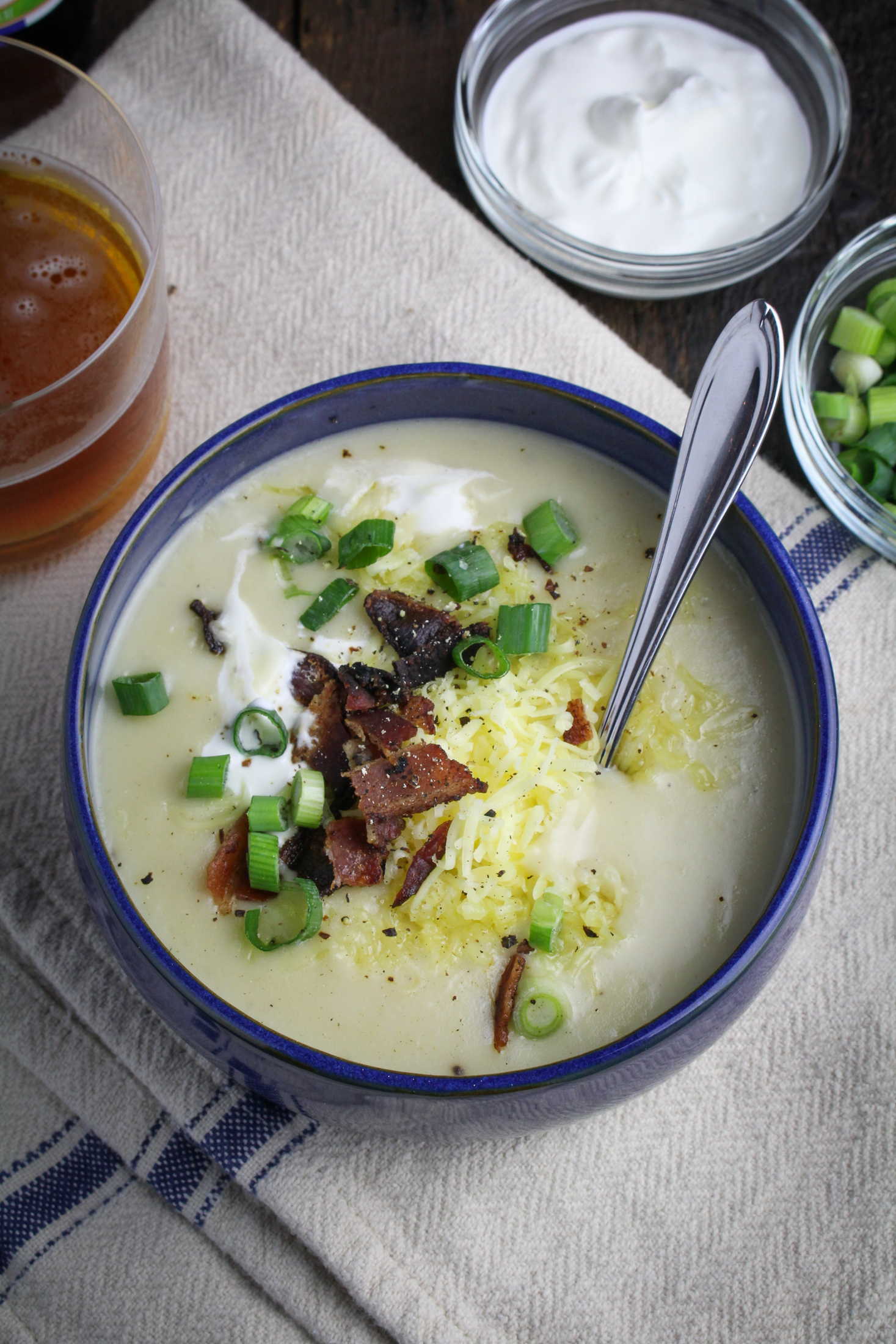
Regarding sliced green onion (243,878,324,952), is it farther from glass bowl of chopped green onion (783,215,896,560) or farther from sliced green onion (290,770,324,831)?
glass bowl of chopped green onion (783,215,896,560)

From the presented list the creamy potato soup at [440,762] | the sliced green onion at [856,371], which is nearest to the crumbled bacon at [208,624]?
the creamy potato soup at [440,762]

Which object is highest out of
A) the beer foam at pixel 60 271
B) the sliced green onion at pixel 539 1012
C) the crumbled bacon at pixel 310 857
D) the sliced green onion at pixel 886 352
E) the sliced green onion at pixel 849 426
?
the beer foam at pixel 60 271

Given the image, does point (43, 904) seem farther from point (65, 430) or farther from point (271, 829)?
point (65, 430)

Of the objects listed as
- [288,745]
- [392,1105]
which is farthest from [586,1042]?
[288,745]

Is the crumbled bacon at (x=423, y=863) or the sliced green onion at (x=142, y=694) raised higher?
the sliced green onion at (x=142, y=694)

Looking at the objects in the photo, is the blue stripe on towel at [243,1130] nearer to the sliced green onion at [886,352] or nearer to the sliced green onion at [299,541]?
the sliced green onion at [299,541]

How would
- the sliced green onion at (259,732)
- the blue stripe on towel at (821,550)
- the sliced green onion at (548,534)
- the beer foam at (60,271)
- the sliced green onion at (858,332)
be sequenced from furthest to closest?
the sliced green onion at (858,332)
the blue stripe on towel at (821,550)
the beer foam at (60,271)
the sliced green onion at (548,534)
the sliced green onion at (259,732)
